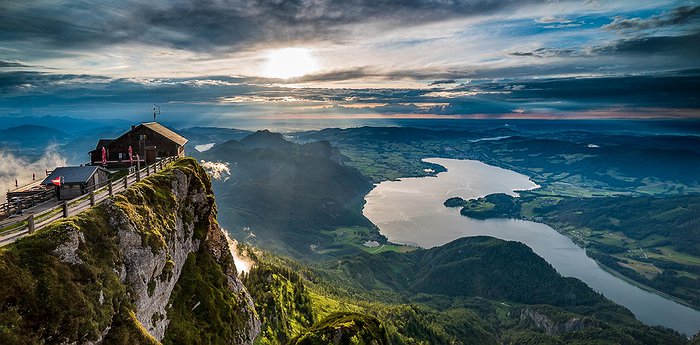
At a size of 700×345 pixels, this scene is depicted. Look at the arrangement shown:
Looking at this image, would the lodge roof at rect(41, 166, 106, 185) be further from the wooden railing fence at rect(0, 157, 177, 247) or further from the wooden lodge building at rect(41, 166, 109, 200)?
the wooden railing fence at rect(0, 157, 177, 247)

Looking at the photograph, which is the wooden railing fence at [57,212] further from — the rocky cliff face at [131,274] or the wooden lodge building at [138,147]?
the wooden lodge building at [138,147]

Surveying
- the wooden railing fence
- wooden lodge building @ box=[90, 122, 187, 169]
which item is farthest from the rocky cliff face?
wooden lodge building @ box=[90, 122, 187, 169]

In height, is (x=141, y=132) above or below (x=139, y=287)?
above

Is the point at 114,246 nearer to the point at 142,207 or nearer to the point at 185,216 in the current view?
the point at 142,207

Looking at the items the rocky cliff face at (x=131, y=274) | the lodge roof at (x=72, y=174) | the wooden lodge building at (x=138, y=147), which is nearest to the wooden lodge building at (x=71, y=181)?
the lodge roof at (x=72, y=174)

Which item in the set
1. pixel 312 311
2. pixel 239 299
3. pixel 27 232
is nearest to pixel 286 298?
pixel 312 311

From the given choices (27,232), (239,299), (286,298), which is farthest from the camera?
(286,298)
